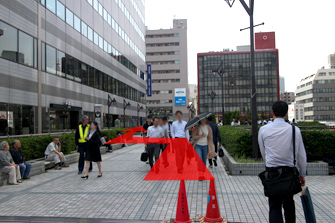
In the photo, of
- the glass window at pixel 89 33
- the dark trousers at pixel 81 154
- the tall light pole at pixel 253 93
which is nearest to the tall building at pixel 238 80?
the glass window at pixel 89 33

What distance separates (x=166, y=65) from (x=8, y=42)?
72980mm

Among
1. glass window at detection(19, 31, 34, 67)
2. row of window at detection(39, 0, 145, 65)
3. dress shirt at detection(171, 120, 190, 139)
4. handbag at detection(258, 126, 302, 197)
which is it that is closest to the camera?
handbag at detection(258, 126, 302, 197)

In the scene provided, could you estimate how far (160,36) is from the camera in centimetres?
9269

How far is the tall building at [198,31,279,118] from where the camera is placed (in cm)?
10581

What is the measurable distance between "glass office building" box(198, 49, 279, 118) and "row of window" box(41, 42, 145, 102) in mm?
65625

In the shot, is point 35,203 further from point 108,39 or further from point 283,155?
point 108,39

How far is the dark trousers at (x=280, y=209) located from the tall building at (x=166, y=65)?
8527cm

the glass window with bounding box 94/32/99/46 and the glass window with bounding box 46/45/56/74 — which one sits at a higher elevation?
the glass window with bounding box 94/32/99/46

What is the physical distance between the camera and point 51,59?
24.7m

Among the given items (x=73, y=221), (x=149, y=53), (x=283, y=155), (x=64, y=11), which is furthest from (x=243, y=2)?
(x=149, y=53)

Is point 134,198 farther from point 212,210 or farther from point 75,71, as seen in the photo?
point 75,71

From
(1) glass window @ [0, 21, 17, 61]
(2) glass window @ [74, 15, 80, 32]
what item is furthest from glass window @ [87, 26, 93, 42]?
(1) glass window @ [0, 21, 17, 61]

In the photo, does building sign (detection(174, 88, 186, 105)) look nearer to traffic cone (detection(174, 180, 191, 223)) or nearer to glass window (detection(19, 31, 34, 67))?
glass window (detection(19, 31, 34, 67))

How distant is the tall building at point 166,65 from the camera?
8988cm
